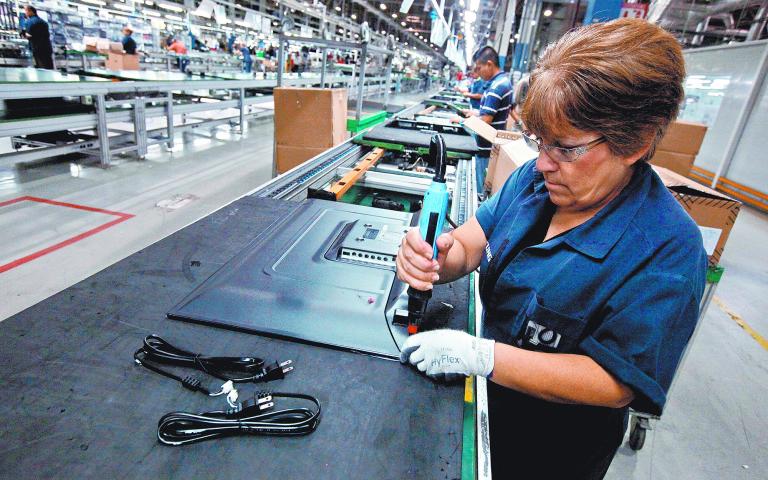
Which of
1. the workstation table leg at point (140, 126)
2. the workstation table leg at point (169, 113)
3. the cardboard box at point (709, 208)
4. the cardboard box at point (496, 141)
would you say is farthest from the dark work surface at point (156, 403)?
the workstation table leg at point (169, 113)

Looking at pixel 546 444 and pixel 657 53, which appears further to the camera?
pixel 546 444

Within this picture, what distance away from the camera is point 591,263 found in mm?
753

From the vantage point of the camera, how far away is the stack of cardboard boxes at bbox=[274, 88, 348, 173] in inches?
146

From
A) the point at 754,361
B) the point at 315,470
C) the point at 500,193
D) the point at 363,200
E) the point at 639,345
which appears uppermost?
the point at 500,193

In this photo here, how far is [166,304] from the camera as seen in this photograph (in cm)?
92

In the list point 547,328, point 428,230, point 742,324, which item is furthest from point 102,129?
point 742,324

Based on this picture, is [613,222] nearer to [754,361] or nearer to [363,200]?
[363,200]

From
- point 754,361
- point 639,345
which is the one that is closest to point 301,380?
point 639,345

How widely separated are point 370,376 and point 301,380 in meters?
0.13

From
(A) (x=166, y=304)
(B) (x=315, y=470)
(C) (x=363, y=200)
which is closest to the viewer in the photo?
(B) (x=315, y=470)

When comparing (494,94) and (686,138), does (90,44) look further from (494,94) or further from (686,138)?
(686,138)

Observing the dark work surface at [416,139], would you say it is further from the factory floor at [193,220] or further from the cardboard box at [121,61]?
the cardboard box at [121,61]

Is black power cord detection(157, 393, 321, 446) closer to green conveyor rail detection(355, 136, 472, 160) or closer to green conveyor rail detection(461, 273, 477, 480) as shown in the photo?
green conveyor rail detection(461, 273, 477, 480)

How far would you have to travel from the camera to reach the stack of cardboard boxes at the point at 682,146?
303cm
